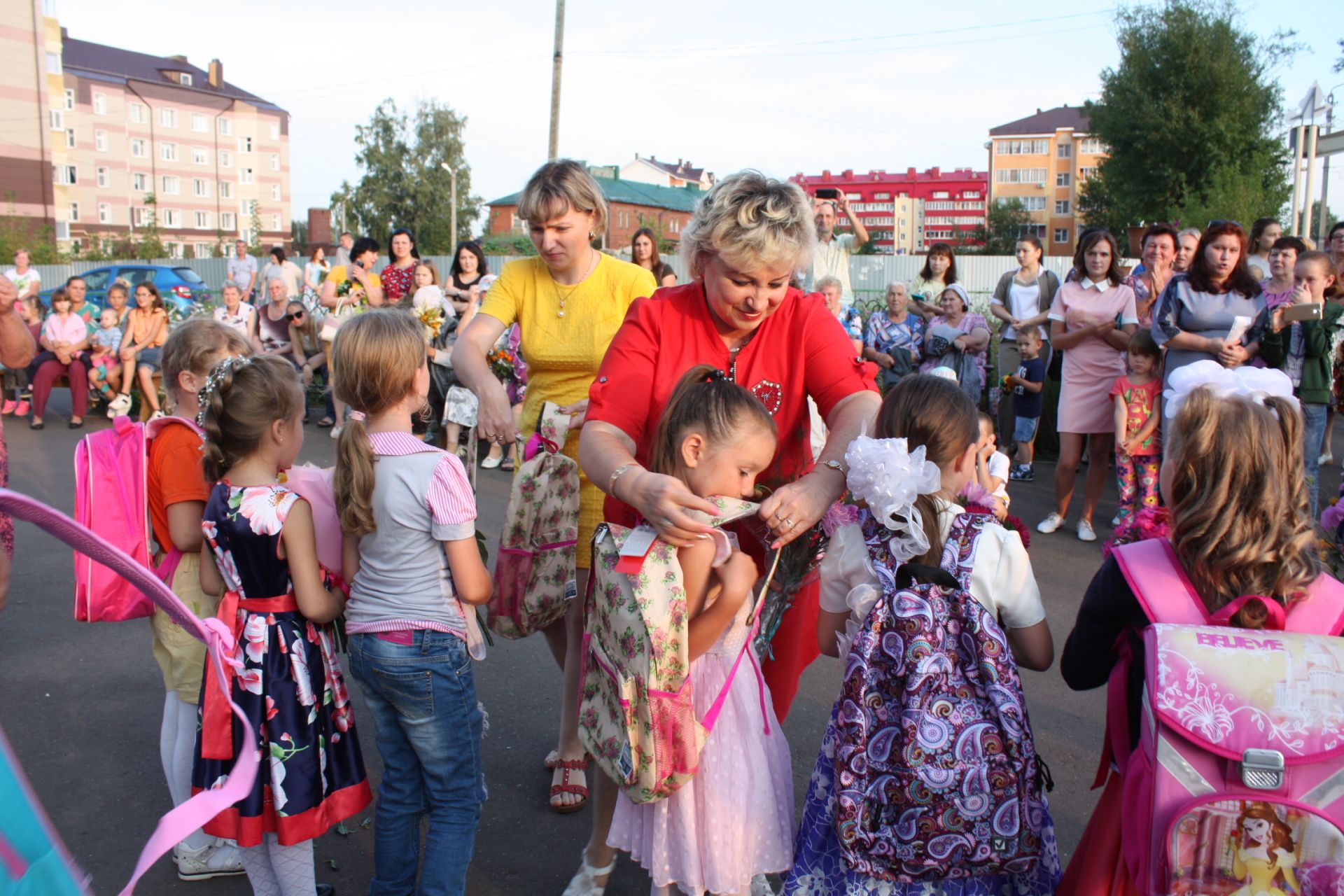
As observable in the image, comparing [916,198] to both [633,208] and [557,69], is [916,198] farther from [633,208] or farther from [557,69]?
[557,69]

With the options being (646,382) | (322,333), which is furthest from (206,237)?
(646,382)

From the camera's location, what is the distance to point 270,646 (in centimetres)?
271

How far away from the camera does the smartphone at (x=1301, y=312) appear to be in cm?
619

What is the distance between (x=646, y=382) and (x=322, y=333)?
10.2 metres

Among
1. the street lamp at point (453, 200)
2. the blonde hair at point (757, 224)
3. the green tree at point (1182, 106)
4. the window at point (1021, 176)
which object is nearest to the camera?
the blonde hair at point (757, 224)

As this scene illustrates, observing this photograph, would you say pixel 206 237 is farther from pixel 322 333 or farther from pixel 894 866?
pixel 894 866

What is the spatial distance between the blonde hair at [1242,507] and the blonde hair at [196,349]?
2.76 m

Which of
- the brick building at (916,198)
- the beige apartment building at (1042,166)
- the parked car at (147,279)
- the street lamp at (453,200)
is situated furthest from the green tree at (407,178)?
the brick building at (916,198)

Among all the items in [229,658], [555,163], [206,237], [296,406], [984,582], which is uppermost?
[206,237]

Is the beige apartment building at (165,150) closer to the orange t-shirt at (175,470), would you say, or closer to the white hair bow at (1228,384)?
the orange t-shirt at (175,470)

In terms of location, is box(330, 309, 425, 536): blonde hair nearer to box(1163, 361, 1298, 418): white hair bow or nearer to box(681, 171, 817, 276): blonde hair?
box(681, 171, 817, 276): blonde hair

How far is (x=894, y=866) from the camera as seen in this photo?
2230 millimetres

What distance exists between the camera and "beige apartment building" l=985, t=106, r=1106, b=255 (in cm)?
9425

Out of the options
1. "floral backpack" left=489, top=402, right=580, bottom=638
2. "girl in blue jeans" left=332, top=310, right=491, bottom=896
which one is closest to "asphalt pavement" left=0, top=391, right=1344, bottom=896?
"girl in blue jeans" left=332, top=310, right=491, bottom=896
